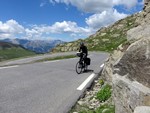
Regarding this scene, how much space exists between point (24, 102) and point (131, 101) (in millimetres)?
4424

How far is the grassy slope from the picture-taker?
9482 centimetres

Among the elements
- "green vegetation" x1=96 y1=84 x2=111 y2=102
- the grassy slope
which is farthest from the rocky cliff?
the grassy slope

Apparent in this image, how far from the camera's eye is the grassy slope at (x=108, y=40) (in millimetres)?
94819

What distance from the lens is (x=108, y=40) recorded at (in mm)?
104625

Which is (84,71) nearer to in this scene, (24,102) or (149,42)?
(24,102)

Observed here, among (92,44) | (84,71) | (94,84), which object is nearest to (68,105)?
(94,84)

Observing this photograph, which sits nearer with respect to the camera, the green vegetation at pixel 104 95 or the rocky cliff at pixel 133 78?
the rocky cliff at pixel 133 78

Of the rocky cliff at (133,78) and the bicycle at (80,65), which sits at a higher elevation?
the rocky cliff at (133,78)

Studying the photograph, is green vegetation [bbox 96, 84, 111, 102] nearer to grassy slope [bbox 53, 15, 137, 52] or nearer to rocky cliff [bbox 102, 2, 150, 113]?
rocky cliff [bbox 102, 2, 150, 113]

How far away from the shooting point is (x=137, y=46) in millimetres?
7266

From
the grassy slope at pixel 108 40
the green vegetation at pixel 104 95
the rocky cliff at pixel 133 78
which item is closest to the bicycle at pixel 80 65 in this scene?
the green vegetation at pixel 104 95

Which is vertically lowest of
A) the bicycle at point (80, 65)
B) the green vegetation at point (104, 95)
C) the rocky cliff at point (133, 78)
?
the green vegetation at point (104, 95)

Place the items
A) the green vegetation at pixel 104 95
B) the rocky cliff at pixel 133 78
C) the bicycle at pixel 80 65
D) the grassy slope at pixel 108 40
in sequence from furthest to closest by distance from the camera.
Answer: the grassy slope at pixel 108 40 < the bicycle at pixel 80 65 < the green vegetation at pixel 104 95 < the rocky cliff at pixel 133 78

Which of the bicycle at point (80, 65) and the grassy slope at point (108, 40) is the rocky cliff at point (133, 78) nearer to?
the bicycle at point (80, 65)
